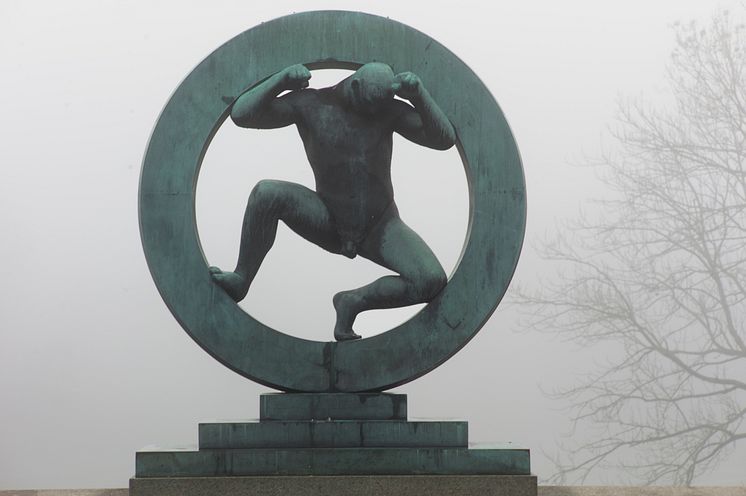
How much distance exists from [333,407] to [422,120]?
3.29ft

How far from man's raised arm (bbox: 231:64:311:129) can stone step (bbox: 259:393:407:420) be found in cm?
92

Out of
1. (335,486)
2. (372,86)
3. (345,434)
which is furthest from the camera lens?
(372,86)

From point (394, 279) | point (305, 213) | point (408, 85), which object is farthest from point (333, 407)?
point (408, 85)

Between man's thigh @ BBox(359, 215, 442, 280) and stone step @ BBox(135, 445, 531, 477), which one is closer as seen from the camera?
stone step @ BBox(135, 445, 531, 477)

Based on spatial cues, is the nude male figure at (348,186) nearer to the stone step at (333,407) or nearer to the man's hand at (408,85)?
the man's hand at (408,85)

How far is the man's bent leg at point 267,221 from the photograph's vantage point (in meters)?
3.94

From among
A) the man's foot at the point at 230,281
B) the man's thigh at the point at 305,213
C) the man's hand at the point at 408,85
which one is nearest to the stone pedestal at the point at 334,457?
the man's foot at the point at 230,281

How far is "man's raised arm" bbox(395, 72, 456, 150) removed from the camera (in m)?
3.85

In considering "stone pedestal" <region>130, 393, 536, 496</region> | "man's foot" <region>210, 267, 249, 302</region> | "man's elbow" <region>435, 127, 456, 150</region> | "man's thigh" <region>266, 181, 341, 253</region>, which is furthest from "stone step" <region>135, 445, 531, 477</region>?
"man's elbow" <region>435, 127, 456, 150</region>

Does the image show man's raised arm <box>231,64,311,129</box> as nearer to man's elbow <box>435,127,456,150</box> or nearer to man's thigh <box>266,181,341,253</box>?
man's thigh <box>266,181,341,253</box>

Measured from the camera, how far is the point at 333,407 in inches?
152

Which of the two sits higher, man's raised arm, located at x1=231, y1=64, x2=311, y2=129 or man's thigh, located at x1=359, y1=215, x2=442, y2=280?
man's raised arm, located at x1=231, y1=64, x2=311, y2=129

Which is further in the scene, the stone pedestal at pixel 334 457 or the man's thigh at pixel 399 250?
the man's thigh at pixel 399 250

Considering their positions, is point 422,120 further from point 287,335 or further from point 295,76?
point 287,335
